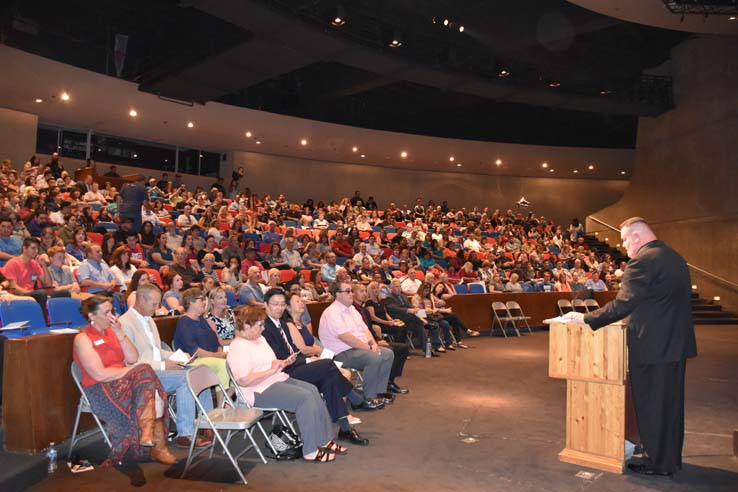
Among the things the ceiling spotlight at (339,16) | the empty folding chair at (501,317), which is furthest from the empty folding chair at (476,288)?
the ceiling spotlight at (339,16)

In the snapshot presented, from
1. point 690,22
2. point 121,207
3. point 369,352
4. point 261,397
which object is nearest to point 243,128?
point 121,207

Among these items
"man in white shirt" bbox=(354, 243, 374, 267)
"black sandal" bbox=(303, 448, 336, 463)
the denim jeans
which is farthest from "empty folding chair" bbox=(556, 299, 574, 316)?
the denim jeans

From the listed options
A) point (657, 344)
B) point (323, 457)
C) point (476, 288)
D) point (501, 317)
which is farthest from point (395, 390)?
point (476, 288)

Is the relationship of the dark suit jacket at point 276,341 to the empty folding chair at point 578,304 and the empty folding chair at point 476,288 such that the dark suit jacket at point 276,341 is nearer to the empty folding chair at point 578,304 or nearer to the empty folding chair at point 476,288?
the empty folding chair at point 476,288

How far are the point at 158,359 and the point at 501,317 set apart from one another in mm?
8205

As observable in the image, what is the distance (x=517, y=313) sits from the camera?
11797 mm

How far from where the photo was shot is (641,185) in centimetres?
1844

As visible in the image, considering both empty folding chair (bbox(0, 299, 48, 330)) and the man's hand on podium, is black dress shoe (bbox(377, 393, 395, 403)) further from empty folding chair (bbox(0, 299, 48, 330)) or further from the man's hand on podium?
empty folding chair (bbox(0, 299, 48, 330))

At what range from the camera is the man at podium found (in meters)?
3.60

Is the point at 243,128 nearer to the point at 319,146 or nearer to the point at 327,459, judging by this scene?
the point at 319,146

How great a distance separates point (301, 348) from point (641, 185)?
54.0 feet

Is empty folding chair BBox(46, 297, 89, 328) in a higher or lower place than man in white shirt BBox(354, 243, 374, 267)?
lower

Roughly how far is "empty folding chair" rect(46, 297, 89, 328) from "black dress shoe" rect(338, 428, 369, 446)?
2828 millimetres

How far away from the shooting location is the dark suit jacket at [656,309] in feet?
11.9
